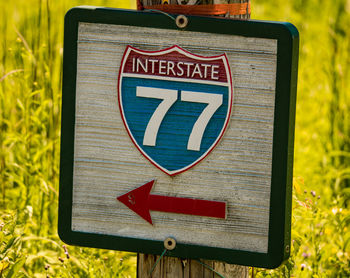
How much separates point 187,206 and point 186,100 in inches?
12.6

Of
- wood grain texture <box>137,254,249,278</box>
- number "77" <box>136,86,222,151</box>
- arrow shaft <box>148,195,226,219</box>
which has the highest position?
number "77" <box>136,86,222,151</box>

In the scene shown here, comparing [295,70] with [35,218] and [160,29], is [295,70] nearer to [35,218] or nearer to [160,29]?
[160,29]

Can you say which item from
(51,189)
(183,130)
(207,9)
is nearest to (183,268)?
(183,130)

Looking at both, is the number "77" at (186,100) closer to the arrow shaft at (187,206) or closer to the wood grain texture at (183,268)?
the arrow shaft at (187,206)

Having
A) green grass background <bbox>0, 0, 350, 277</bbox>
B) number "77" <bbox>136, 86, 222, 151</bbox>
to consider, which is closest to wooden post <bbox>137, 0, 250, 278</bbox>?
number "77" <bbox>136, 86, 222, 151</bbox>

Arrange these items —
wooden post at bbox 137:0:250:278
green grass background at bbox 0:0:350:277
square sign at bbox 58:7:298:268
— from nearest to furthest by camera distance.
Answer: square sign at bbox 58:7:298:268 < wooden post at bbox 137:0:250:278 < green grass background at bbox 0:0:350:277

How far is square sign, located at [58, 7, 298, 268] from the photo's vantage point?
1.82 m

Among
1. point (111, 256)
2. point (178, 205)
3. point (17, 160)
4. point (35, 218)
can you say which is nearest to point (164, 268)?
point (178, 205)

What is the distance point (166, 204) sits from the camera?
1908mm

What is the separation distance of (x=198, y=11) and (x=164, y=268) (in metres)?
0.82

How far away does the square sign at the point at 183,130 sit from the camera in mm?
1821

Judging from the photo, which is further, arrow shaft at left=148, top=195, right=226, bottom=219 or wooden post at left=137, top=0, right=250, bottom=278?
wooden post at left=137, top=0, right=250, bottom=278

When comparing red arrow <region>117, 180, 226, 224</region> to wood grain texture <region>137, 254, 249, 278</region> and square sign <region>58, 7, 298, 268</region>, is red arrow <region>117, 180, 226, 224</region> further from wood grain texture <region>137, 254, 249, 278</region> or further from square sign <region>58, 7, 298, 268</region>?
wood grain texture <region>137, 254, 249, 278</region>

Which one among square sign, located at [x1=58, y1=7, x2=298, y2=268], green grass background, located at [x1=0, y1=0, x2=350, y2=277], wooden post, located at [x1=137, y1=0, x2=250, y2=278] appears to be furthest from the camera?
green grass background, located at [x1=0, y1=0, x2=350, y2=277]
